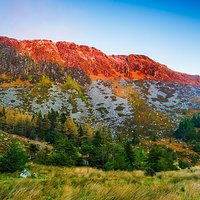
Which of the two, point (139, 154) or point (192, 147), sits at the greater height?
point (139, 154)

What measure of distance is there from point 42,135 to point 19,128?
13.6 meters

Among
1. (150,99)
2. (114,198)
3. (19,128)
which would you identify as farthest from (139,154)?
(150,99)

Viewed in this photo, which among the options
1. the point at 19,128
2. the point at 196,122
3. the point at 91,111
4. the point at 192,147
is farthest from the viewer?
the point at 91,111

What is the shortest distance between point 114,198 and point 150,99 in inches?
7608

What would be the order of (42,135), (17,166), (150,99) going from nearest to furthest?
(17,166)
(42,135)
(150,99)

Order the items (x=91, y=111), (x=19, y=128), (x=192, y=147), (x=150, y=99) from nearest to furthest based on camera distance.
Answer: (x=19, y=128), (x=192, y=147), (x=91, y=111), (x=150, y=99)

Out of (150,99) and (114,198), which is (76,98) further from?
(114,198)

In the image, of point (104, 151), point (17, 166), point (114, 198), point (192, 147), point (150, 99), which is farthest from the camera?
point (150, 99)

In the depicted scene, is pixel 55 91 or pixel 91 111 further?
pixel 55 91

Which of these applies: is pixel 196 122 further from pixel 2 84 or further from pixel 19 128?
pixel 2 84

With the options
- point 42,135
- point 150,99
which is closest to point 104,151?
point 42,135

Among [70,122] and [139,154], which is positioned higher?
[139,154]

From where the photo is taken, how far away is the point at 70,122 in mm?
93062

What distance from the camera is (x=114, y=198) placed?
18.9ft
